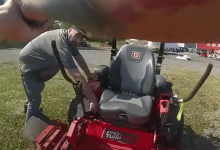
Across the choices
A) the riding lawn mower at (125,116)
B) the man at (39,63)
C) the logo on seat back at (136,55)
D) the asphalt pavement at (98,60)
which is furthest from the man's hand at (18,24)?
the asphalt pavement at (98,60)

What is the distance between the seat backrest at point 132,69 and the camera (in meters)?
2.63

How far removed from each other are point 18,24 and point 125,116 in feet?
4.98

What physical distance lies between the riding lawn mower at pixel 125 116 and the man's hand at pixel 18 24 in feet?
3.68

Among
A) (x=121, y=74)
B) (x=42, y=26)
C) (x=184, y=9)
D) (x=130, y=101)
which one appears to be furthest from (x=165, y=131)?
(x=184, y=9)

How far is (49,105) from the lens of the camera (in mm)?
3557

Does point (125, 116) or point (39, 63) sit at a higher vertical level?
point (39, 63)

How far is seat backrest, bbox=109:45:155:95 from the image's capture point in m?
2.63

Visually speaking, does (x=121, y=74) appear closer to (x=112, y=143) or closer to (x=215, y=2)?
(x=112, y=143)

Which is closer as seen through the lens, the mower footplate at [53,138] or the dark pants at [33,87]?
the mower footplate at [53,138]

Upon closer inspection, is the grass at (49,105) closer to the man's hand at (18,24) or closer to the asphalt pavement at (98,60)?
the man's hand at (18,24)

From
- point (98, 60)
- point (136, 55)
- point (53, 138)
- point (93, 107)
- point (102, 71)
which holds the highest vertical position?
point (136, 55)

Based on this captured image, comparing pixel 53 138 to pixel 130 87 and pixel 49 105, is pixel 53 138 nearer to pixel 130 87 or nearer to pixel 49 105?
pixel 130 87

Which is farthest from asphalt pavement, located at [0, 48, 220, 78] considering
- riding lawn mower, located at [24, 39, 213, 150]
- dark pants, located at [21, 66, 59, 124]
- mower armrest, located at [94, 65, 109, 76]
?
riding lawn mower, located at [24, 39, 213, 150]

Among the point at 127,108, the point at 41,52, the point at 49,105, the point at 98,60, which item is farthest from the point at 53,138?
the point at 98,60
